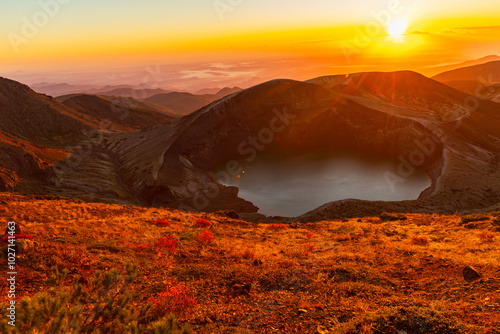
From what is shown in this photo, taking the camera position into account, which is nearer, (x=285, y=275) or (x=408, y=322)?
(x=408, y=322)

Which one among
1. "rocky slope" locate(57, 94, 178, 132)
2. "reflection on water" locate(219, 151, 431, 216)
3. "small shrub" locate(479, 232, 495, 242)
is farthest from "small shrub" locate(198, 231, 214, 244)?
"rocky slope" locate(57, 94, 178, 132)

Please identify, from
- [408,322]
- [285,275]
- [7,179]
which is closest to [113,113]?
[7,179]

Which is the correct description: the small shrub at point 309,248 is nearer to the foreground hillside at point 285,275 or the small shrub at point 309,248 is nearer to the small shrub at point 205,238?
the foreground hillside at point 285,275

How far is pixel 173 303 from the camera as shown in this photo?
10.3 m

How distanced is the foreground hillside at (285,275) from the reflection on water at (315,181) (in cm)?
3449

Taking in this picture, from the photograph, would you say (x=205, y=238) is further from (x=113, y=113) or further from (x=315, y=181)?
(x=113, y=113)

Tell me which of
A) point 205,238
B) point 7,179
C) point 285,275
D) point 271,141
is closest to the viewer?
point 285,275

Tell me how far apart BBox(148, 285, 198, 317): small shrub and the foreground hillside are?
0.12ft

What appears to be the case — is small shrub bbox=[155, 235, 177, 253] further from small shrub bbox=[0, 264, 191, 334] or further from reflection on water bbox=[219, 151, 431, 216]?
reflection on water bbox=[219, 151, 431, 216]

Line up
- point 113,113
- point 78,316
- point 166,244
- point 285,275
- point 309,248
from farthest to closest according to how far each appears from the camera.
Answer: point 113,113 < point 309,248 < point 166,244 < point 285,275 < point 78,316

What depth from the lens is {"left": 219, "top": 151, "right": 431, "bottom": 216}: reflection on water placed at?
60.2 meters

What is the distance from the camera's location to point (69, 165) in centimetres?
6519

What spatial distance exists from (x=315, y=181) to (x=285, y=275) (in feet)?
190

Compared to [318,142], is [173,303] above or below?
below
